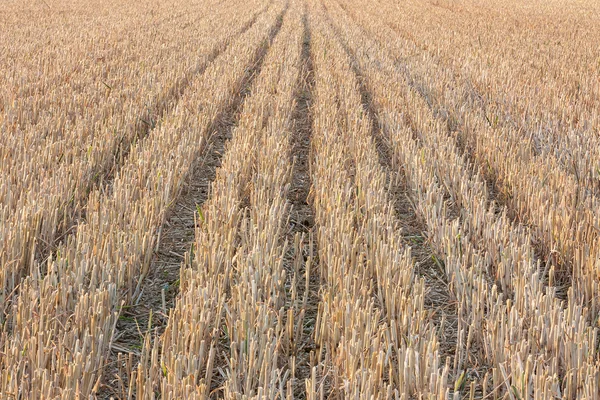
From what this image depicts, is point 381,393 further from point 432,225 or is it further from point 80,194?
point 80,194

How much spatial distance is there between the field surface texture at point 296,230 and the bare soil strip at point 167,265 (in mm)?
14

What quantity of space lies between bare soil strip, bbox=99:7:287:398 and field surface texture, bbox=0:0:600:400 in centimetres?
1

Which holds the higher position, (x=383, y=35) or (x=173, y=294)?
(x=383, y=35)

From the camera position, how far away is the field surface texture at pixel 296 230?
197cm

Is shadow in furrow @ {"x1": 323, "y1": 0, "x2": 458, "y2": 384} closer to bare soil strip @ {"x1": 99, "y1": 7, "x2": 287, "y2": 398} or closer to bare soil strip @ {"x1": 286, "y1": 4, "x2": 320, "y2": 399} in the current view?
bare soil strip @ {"x1": 286, "y1": 4, "x2": 320, "y2": 399}

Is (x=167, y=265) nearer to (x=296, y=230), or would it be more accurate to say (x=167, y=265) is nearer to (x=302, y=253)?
(x=302, y=253)

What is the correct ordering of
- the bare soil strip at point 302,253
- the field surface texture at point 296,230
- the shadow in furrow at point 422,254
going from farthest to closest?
the shadow in furrow at point 422,254
the bare soil strip at point 302,253
the field surface texture at point 296,230

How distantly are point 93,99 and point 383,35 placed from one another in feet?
22.0

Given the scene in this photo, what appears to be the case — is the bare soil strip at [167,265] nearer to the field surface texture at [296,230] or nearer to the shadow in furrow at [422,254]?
the field surface texture at [296,230]

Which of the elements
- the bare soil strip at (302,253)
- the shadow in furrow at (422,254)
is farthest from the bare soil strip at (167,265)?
the shadow in furrow at (422,254)

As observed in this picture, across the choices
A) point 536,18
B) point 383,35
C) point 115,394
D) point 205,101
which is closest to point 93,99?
point 205,101

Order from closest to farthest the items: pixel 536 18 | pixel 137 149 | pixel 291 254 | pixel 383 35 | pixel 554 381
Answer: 1. pixel 554 381
2. pixel 291 254
3. pixel 137 149
4. pixel 383 35
5. pixel 536 18

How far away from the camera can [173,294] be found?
8.70ft

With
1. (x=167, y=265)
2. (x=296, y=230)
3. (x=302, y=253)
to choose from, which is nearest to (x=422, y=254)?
(x=302, y=253)
